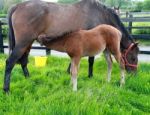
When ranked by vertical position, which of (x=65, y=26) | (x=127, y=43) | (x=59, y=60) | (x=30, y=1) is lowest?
(x=59, y=60)

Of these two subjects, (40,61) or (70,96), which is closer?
(70,96)

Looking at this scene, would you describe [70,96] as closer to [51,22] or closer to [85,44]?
[85,44]

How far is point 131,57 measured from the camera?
6848 mm

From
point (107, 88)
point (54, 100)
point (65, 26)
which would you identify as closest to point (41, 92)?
point (54, 100)

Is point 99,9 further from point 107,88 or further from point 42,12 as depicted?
point 107,88

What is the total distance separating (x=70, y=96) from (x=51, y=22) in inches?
80.6

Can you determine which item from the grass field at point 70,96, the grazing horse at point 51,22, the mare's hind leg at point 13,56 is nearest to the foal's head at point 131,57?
the grazing horse at point 51,22

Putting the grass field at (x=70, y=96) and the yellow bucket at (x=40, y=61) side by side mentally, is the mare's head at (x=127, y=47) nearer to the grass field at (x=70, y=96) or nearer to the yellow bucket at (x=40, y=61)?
the grass field at (x=70, y=96)

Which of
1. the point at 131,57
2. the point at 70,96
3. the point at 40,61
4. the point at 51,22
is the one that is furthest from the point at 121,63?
the point at 40,61

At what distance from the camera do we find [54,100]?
4531 mm

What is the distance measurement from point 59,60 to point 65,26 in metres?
2.76

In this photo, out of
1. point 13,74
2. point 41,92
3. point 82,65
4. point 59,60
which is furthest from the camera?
point 59,60

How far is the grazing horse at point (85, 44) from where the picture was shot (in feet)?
18.0

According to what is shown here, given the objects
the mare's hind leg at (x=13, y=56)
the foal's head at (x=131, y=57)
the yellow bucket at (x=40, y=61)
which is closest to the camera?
the mare's hind leg at (x=13, y=56)
